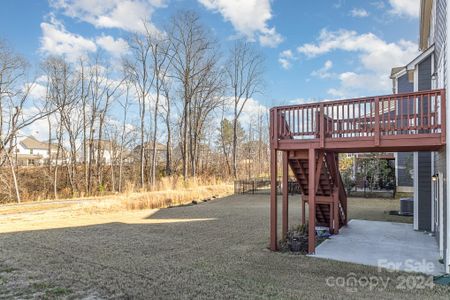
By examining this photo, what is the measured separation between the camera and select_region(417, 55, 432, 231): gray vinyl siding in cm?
808

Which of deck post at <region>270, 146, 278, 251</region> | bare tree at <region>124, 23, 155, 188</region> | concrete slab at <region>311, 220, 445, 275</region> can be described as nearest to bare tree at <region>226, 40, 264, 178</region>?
bare tree at <region>124, 23, 155, 188</region>

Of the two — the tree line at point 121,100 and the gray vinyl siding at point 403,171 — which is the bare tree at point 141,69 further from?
the gray vinyl siding at point 403,171

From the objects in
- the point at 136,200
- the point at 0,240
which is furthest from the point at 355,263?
the point at 136,200

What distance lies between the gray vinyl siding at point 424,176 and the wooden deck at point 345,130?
2.34 m

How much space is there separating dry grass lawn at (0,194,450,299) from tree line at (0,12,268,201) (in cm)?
1225

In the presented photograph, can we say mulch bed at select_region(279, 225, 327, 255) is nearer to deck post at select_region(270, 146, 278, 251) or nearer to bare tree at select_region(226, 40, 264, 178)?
deck post at select_region(270, 146, 278, 251)

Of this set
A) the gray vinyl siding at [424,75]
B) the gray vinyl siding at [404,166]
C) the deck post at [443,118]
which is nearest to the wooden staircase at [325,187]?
the deck post at [443,118]

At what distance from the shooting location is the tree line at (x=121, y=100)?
2048cm

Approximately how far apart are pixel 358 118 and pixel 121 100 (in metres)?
21.7

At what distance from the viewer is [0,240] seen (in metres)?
7.15

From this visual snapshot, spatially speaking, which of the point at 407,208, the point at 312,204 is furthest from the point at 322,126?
the point at 407,208

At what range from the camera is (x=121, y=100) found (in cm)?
2438

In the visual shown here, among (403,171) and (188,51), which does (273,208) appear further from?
(188,51)

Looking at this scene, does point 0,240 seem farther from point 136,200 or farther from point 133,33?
point 133,33
